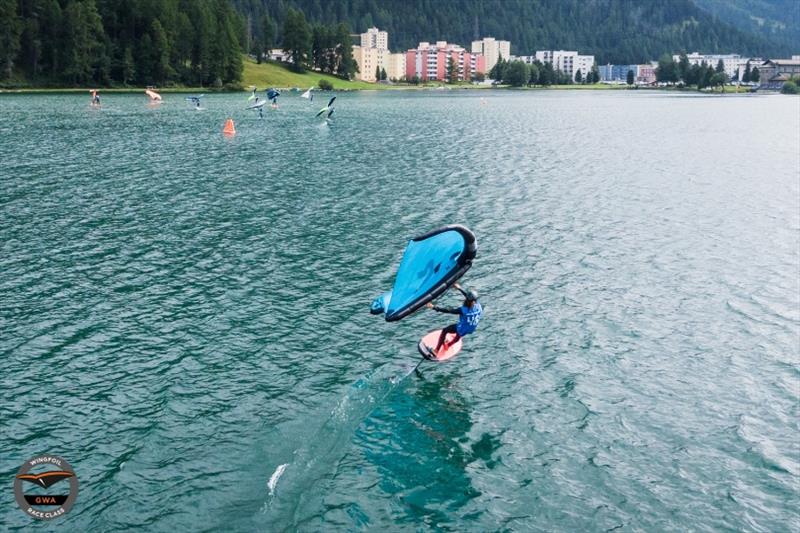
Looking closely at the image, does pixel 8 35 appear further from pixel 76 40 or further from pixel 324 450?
pixel 324 450

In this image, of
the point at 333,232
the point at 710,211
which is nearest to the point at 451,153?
the point at 710,211

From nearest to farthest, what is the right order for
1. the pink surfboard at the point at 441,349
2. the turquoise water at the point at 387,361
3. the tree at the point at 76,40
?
the turquoise water at the point at 387,361 → the pink surfboard at the point at 441,349 → the tree at the point at 76,40

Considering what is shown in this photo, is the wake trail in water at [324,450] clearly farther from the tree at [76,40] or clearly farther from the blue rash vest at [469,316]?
the tree at [76,40]

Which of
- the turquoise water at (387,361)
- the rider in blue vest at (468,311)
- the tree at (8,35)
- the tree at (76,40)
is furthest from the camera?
the tree at (76,40)

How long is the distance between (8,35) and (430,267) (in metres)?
199

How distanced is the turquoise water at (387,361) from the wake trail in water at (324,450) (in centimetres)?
8

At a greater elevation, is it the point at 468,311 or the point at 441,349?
the point at 468,311

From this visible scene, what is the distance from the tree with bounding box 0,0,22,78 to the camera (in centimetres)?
18531

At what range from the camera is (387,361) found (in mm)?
28438
